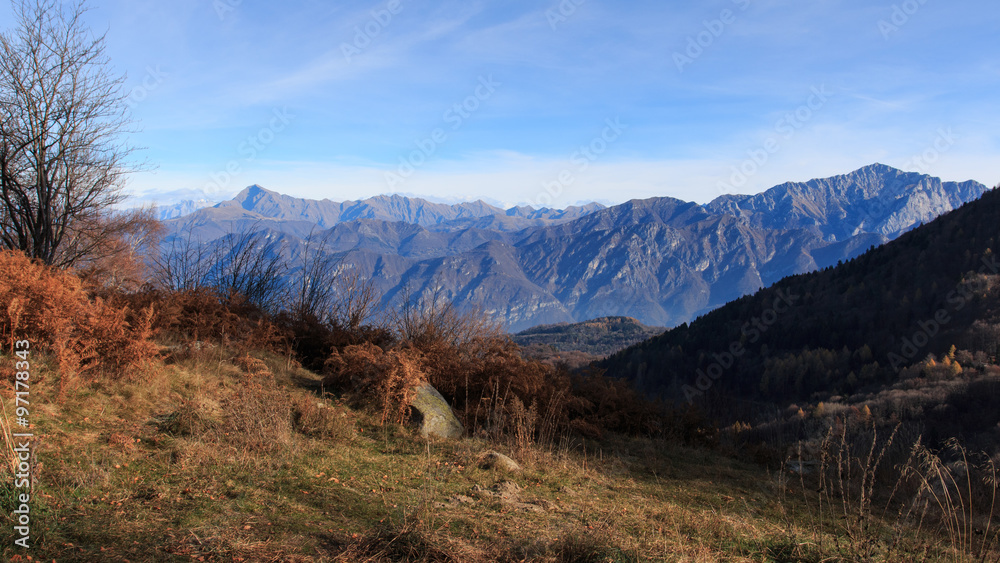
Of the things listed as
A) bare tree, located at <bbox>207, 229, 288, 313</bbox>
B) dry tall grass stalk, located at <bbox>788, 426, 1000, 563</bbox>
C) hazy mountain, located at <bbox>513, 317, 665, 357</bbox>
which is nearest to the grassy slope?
dry tall grass stalk, located at <bbox>788, 426, 1000, 563</bbox>

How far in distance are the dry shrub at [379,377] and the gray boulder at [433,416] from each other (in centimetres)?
24

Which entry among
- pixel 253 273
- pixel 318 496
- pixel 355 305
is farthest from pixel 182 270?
pixel 318 496

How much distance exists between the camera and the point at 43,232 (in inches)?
527

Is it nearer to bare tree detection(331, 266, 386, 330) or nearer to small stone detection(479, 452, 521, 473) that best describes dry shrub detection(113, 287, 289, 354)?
bare tree detection(331, 266, 386, 330)

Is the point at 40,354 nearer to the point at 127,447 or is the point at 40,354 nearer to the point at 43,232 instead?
the point at 127,447

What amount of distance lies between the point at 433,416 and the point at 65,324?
5400 millimetres

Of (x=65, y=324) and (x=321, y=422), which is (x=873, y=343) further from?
(x=65, y=324)

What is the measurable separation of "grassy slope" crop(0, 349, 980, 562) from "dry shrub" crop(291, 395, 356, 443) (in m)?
0.03

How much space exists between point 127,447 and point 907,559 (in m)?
7.70

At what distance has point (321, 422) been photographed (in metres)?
7.54

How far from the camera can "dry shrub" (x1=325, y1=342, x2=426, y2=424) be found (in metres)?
8.66

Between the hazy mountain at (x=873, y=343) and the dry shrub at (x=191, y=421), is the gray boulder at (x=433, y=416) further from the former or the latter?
the hazy mountain at (x=873, y=343)

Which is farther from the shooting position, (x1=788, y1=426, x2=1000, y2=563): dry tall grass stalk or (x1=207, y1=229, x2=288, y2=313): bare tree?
(x1=207, y1=229, x2=288, y2=313): bare tree

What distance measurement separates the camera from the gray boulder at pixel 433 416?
8532mm
